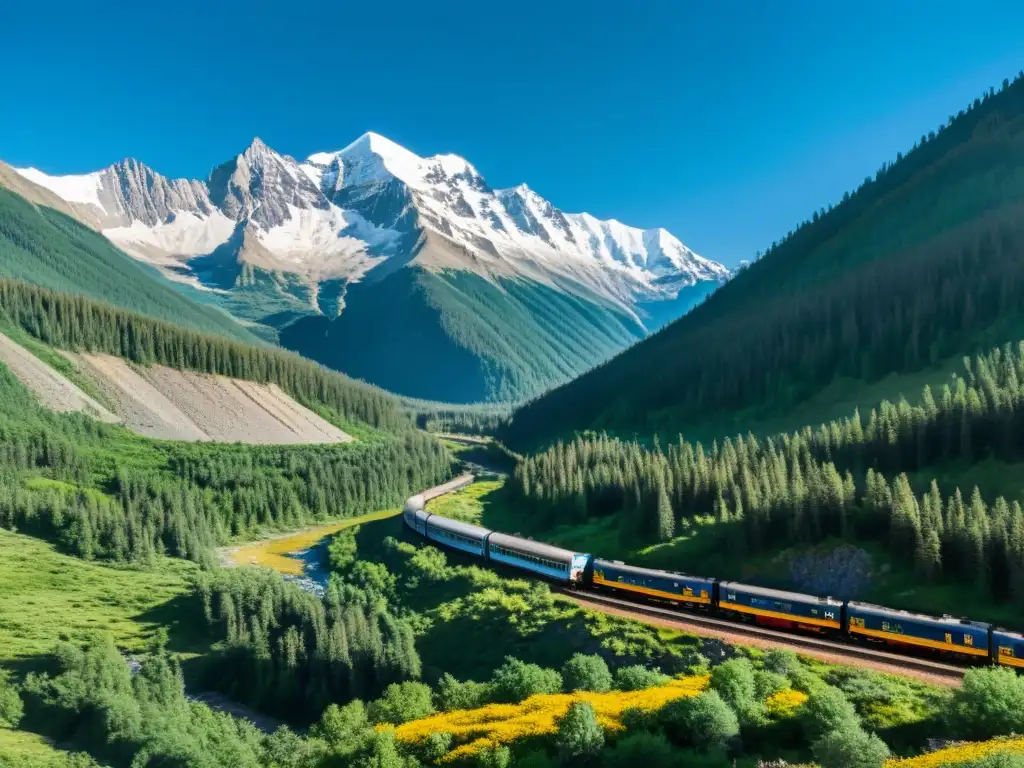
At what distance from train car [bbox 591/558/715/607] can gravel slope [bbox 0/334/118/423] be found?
132 metres

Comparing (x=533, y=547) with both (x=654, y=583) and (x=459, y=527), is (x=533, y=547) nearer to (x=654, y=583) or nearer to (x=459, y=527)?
(x=654, y=583)

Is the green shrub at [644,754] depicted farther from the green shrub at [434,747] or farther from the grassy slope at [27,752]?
the grassy slope at [27,752]

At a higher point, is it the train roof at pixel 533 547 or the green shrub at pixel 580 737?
the train roof at pixel 533 547

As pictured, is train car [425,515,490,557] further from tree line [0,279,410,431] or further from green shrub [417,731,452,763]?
tree line [0,279,410,431]

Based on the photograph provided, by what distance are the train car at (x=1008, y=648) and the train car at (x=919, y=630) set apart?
1.54 feet

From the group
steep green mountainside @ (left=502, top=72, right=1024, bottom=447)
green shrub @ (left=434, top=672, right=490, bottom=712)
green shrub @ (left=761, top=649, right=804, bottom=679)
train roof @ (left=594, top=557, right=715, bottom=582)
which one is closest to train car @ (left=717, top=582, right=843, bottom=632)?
train roof @ (left=594, top=557, right=715, bottom=582)

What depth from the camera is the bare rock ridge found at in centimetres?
14964

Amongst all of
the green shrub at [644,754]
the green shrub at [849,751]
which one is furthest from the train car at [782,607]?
the green shrub at [644,754]

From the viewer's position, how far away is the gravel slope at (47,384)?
145 meters

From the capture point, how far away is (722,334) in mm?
196000

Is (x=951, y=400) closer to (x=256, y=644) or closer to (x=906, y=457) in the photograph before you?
(x=906, y=457)

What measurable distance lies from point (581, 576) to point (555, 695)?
2827 centimetres

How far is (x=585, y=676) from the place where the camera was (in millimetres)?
43969

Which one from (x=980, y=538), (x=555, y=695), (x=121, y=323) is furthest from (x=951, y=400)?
(x=121, y=323)
